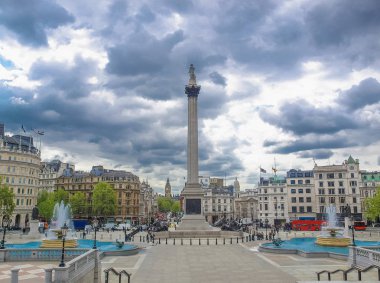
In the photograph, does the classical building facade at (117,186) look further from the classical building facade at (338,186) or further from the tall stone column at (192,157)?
the classical building facade at (338,186)

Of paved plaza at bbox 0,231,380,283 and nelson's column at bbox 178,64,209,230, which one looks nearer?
paved plaza at bbox 0,231,380,283

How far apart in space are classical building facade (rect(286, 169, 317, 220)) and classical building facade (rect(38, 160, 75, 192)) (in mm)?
87814

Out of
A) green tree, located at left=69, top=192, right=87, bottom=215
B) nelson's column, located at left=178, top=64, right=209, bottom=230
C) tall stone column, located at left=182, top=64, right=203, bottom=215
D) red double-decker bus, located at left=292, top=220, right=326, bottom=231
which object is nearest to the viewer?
nelson's column, located at left=178, top=64, right=209, bottom=230

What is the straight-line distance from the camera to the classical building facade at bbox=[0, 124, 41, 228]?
94250 mm

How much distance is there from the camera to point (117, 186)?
135000 mm

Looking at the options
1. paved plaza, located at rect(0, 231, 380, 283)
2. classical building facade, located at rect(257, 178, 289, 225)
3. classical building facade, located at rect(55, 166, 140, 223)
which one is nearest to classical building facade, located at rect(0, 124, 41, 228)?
classical building facade, located at rect(55, 166, 140, 223)

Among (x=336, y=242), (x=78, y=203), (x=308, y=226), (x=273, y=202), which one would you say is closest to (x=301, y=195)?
(x=273, y=202)

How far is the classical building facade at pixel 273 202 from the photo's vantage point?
12416 centimetres

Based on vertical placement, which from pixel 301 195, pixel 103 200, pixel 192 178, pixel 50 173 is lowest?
pixel 103 200

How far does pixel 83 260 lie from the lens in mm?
20141

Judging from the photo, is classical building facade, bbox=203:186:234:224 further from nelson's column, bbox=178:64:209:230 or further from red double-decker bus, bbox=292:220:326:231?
nelson's column, bbox=178:64:209:230

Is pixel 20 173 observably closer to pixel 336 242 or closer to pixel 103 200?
pixel 103 200

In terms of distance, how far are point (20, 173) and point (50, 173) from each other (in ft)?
156

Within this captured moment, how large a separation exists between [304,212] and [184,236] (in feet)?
222
